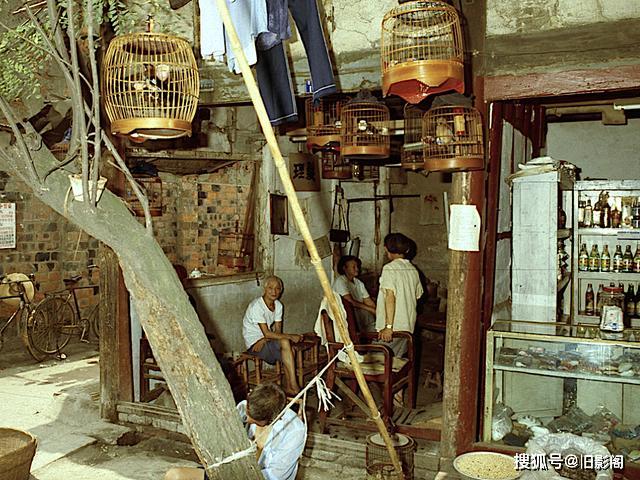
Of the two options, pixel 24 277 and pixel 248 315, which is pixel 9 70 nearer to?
pixel 248 315

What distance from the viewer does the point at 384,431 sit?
3488 mm

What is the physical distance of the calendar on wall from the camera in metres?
9.15

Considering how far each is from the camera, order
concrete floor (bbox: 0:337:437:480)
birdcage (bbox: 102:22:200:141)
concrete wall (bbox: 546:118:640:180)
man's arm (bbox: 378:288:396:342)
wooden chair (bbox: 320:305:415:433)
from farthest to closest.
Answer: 1. concrete wall (bbox: 546:118:640:180)
2. man's arm (bbox: 378:288:396:342)
3. wooden chair (bbox: 320:305:415:433)
4. concrete floor (bbox: 0:337:437:480)
5. birdcage (bbox: 102:22:200:141)

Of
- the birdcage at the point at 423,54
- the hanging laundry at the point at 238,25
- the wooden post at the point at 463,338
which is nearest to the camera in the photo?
the hanging laundry at the point at 238,25

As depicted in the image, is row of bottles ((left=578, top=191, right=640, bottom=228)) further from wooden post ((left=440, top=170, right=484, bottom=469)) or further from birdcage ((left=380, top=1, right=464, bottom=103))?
birdcage ((left=380, top=1, right=464, bottom=103))

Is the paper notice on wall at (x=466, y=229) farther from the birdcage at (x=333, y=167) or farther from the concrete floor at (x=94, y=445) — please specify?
the birdcage at (x=333, y=167)

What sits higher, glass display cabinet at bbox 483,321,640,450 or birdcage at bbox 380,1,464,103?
birdcage at bbox 380,1,464,103

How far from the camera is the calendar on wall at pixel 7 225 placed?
9.15 metres

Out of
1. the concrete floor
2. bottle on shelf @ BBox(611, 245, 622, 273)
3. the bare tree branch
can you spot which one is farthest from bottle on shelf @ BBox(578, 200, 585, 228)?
the bare tree branch

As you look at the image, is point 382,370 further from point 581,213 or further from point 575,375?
point 581,213

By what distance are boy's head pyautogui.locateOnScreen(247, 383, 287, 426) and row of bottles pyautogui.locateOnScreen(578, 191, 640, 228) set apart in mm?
3943

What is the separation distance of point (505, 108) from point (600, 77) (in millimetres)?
995

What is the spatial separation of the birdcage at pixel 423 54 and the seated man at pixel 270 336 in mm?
2822

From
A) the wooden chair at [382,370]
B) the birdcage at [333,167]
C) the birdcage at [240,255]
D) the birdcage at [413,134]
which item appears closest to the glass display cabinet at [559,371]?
the wooden chair at [382,370]
